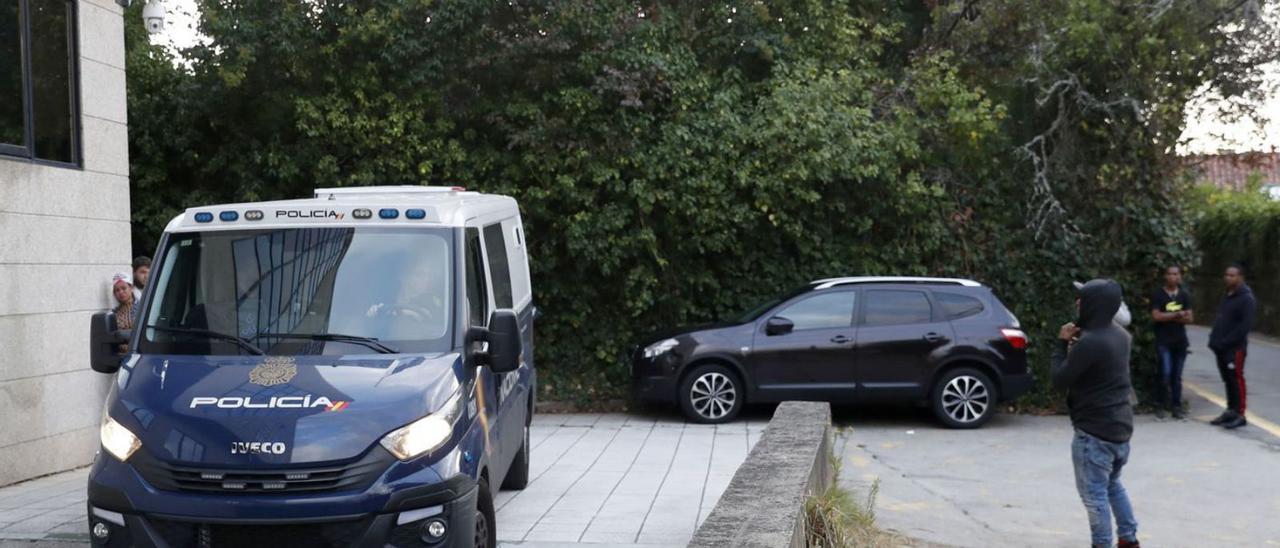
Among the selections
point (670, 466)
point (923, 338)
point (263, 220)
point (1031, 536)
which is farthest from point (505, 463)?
point (923, 338)

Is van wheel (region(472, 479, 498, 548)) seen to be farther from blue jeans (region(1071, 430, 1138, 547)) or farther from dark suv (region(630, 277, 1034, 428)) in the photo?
dark suv (region(630, 277, 1034, 428))

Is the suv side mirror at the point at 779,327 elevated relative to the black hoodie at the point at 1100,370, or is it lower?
lower

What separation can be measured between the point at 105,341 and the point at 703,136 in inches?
345

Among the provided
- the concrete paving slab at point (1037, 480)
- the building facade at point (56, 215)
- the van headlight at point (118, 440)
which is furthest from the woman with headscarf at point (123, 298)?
the concrete paving slab at point (1037, 480)

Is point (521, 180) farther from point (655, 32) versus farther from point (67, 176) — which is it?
point (67, 176)

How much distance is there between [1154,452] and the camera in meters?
12.3

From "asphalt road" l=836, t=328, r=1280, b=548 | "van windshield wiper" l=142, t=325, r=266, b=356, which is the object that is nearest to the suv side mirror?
"asphalt road" l=836, t=328, r=1280, b=548

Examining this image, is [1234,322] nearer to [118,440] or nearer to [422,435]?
[422,435]

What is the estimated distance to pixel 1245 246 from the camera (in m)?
24.8

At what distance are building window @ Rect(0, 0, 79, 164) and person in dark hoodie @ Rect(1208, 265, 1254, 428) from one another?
469 inches

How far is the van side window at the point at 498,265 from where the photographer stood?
7.72 metres

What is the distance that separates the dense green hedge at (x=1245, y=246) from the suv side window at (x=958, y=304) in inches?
406

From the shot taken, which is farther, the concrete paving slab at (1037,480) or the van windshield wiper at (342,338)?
the concrete paving slab at (1037,480)

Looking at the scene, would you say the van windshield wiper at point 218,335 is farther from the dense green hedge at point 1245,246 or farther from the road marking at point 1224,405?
the dense green hedge at point 1245,246
